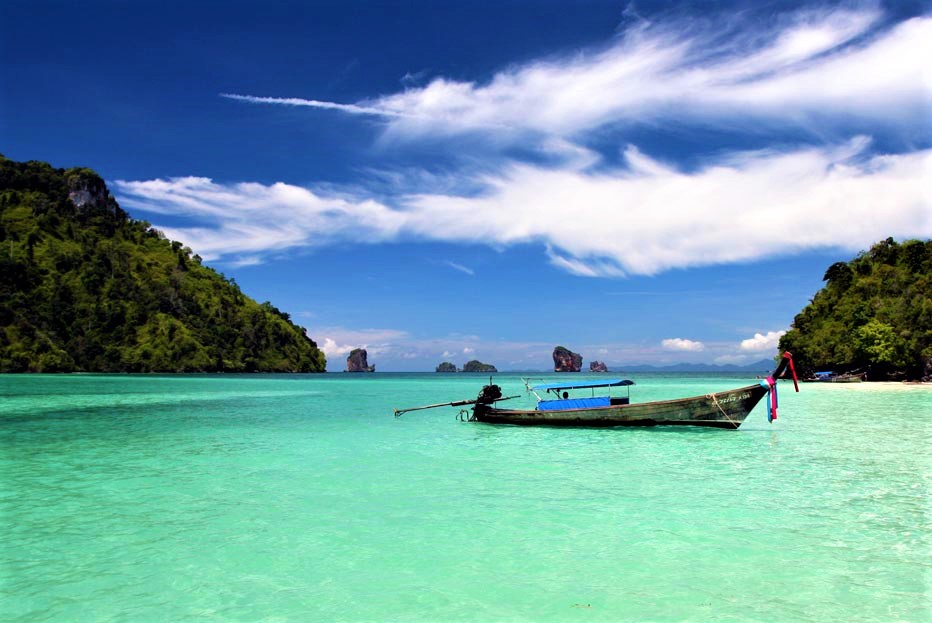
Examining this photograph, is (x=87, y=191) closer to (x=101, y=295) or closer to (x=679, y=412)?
(x=101, y=295)

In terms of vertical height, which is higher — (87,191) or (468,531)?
(87,191)

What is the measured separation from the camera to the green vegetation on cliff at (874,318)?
219 ft

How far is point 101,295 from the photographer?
142 meters

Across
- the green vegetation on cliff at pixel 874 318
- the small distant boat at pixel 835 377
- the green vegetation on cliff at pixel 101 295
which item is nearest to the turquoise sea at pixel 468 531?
the green vegetation on cliff at pixel 874 318

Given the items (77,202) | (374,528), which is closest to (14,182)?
(77,202)

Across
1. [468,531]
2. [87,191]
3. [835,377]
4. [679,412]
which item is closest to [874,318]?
[835,377]

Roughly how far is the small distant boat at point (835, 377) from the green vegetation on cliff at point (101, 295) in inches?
5189

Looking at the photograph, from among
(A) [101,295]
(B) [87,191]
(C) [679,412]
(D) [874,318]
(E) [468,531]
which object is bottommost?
(E) [468,531]

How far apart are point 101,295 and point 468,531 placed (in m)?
158

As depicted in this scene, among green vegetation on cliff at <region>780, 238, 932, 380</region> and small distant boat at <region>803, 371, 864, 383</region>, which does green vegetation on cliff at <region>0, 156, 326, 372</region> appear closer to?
small distant boat at <region>803, 371, 864, 383</region>

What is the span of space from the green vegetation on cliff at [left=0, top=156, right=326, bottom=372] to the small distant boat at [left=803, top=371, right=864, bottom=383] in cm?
13180

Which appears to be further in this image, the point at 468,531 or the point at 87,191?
the point at 87,191

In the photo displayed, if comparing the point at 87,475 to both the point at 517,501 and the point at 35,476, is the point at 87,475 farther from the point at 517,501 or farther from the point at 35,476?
the point at 517,501

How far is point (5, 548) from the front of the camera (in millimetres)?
10250
